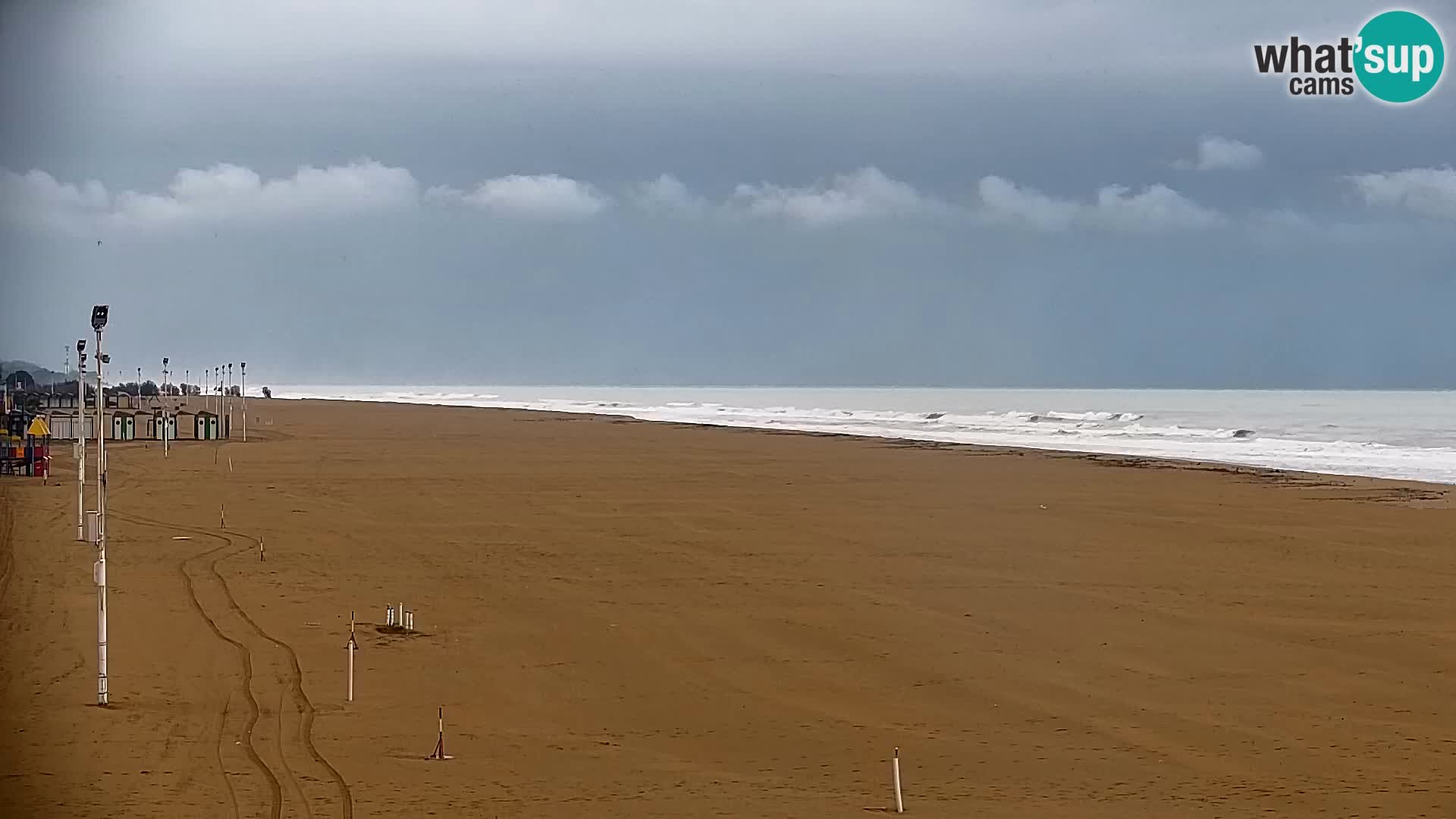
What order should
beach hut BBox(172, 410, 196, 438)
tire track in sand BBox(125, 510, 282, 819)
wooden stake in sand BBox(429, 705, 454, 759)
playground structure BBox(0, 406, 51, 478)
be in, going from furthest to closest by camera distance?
beach hut BBox(172, 410, 196, 438) < playground structure BBox(0, 406, 51, 478) < wooden stake in sand BBox(429, 705, 454, 759) < tire track in sand BBox(125, 510, 282, 819)

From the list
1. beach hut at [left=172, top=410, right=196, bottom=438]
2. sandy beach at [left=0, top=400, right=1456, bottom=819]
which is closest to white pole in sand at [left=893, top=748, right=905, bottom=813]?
sandy beach at [left=0, top=400, right=1456, bottom=819]

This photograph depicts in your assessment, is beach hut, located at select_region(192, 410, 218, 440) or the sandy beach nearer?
the sandy beach

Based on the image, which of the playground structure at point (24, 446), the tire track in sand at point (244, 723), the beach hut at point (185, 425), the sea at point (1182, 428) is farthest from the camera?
Result: the beach hut at point (185, 425)

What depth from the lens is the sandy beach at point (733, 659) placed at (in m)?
8.58

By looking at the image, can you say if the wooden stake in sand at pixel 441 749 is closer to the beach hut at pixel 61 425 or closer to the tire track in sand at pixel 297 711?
the tire track in sand at pixel 297 711

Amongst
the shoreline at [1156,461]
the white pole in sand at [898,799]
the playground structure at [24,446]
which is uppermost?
the playground structure at [24,446]

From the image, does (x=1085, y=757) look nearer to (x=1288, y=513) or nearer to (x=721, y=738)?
(x=721, y=738)

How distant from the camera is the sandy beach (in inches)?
338

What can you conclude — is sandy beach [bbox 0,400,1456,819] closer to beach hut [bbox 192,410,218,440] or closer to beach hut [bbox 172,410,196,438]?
beach hut [bbox 192,410,218,440]

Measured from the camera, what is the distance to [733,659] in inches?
490

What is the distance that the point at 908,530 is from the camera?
72.9ft

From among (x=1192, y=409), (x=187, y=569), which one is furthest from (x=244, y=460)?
(x=1192, y=409)

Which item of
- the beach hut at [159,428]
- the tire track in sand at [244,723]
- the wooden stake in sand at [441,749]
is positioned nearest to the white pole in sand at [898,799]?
the wooden stake in sand at [441,749]

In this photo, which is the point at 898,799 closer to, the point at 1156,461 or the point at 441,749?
the point at 441,749
